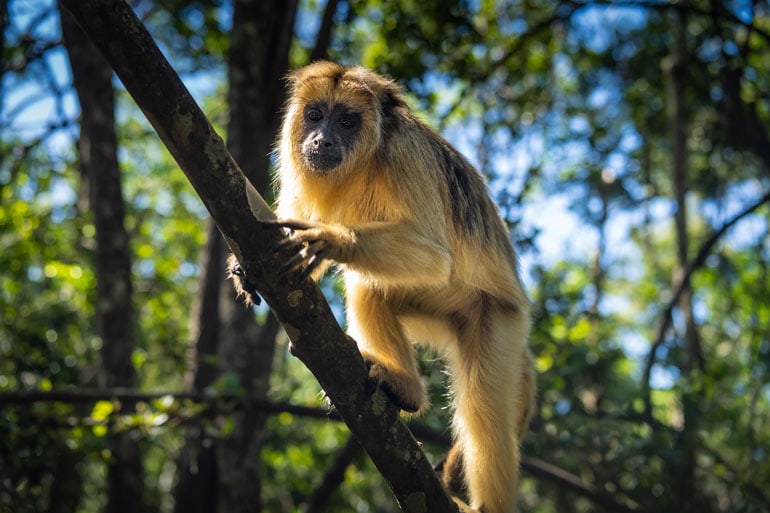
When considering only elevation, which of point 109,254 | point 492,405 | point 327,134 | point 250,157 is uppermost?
point 327,134

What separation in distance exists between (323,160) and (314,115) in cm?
56

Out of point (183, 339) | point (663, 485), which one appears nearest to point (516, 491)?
point (663, 485)

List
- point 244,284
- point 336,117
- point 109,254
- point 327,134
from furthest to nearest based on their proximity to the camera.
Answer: point 109,254, point 336,117, point 327,134, point 244,284

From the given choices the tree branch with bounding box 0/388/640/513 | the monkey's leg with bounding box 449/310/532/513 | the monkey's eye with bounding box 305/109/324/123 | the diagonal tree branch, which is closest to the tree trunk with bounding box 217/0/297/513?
the tree branch with bounding box 0/388/640/513

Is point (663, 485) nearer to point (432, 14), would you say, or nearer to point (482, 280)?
point (482, 280)

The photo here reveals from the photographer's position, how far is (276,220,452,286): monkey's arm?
13.6ft

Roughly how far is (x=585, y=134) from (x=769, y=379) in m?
4.36

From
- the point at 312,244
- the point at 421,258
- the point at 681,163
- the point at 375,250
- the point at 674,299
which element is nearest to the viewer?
the point at 312,244

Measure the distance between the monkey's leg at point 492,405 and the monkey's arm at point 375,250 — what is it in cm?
93

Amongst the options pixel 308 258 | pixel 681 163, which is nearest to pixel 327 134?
pixel 308 258

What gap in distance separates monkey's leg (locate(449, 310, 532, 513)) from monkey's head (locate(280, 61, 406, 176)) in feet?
5.53

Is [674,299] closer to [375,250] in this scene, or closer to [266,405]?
[266,405]

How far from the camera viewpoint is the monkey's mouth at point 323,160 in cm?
534

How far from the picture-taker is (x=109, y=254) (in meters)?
8.50
